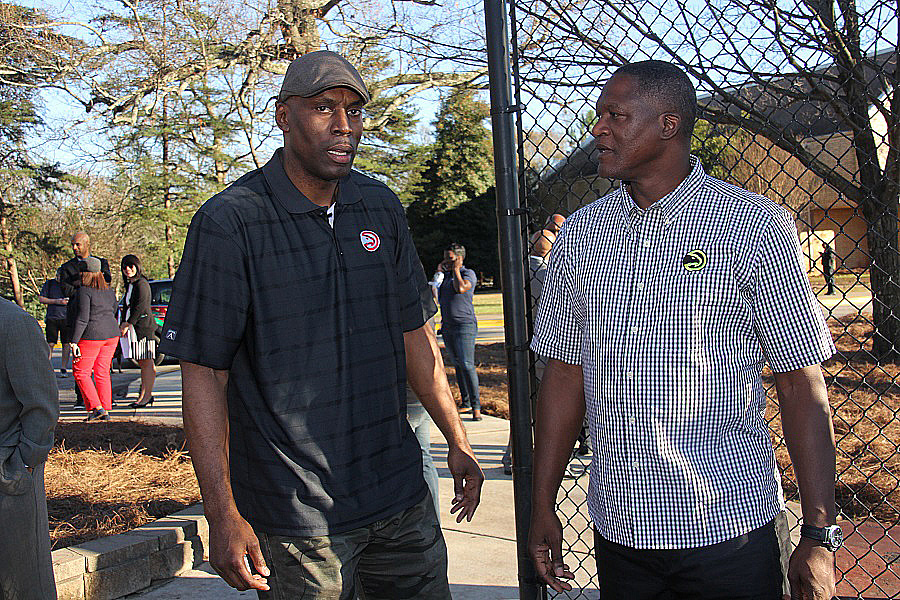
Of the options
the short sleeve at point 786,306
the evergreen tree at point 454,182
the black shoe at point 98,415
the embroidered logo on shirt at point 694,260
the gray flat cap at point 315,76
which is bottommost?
the black shoe at point 98,415

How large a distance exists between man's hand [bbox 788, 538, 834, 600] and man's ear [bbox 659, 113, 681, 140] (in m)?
1.08

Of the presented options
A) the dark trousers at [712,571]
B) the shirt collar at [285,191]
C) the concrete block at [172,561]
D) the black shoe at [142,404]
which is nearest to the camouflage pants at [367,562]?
the dark trousers at [712,571]

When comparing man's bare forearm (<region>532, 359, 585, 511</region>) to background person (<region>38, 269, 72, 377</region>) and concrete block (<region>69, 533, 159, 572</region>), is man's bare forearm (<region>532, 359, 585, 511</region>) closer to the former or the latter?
concrete block (<region>69, 533, 159, 572</region>)

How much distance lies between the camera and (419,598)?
2.48 metres

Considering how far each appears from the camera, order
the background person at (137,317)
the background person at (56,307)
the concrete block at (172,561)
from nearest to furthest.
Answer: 1. the concrete block at (172,561)
2. the background person at (137,317)
3. the background person at (56,307)

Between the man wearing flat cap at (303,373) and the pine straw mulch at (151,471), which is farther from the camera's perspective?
the pine straw mulch at (151,471)

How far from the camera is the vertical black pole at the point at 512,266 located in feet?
8.66

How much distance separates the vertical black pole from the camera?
2641 millimetres

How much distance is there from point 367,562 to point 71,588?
2249mm

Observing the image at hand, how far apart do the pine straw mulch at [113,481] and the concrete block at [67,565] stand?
1.25 feet

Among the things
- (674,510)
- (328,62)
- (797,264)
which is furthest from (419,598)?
(328,62)

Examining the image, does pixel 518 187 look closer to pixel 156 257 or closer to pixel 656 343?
pixel 656 343

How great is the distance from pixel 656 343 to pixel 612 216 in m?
0.38

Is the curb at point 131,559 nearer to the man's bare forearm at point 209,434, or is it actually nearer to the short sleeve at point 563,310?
the man's bare forearm at point 209,434
